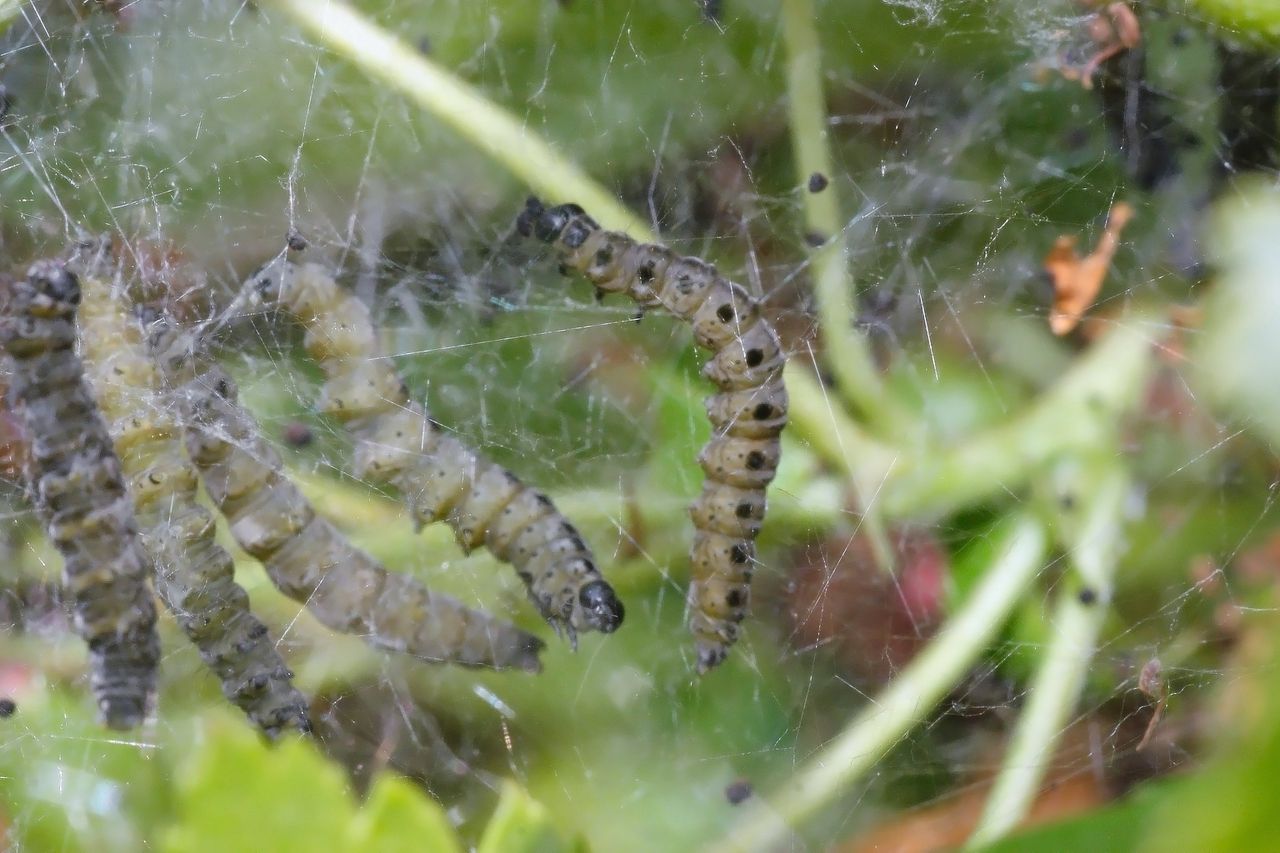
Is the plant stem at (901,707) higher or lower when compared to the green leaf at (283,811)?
lower

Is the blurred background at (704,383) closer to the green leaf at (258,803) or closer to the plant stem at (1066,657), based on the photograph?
the plant stem at (1066,657)

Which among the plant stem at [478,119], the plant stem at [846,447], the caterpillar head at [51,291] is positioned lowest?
the plant stem at [846,447]

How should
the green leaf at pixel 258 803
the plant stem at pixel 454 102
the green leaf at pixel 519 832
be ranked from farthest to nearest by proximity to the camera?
the plant stem at pixel 454 102 → the green leaf at pixel 519 832 → the green leaf at pixel 258 803

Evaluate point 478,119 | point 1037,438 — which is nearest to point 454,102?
point 478,119

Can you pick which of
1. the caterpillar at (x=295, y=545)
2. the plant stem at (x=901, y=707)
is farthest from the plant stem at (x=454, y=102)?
the plant stem at (x=901, y=707)

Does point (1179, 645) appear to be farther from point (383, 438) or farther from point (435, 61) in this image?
point (435, 61)

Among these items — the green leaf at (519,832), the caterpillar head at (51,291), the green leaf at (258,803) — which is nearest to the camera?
the green leaf at (258,803)
